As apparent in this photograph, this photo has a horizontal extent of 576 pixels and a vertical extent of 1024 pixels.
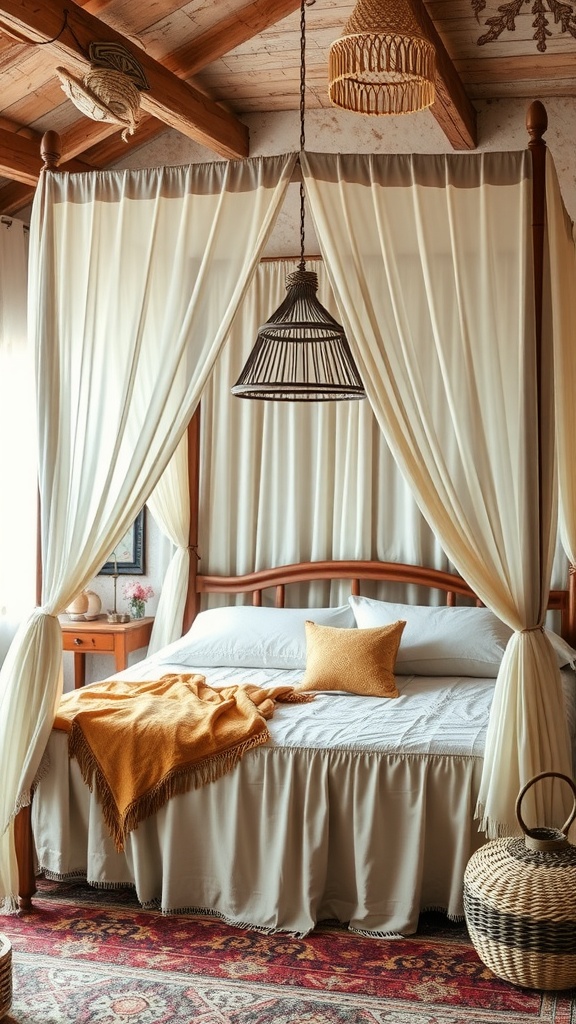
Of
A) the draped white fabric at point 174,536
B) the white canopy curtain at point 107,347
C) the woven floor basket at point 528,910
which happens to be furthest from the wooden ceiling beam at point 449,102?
the woven floor basket at point 528,910

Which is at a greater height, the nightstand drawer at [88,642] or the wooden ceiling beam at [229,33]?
the wooden ceiling beam at [229,33]

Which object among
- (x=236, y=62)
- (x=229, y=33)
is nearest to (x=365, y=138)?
(x=236, y=62)

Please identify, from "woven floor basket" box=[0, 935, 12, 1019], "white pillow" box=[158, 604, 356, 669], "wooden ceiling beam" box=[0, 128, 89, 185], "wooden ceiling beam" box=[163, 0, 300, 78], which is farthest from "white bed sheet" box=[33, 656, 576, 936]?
"wooden ceiling beam" box=[163, 0, 300, 78]

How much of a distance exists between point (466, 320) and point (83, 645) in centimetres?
296

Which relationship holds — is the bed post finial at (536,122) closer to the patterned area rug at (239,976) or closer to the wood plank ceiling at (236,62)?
the wood plank ceiling at (236,62)

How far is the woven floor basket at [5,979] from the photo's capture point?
2738 millimetres

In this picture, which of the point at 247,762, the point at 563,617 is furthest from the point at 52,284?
the point at 563,617

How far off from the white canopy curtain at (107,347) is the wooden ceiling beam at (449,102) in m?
1.16

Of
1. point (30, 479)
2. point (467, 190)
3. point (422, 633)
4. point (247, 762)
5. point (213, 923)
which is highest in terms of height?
point (467, 190)

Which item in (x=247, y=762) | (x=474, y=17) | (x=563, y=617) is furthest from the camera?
(x=563, y=617)

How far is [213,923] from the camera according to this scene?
11.1 feet

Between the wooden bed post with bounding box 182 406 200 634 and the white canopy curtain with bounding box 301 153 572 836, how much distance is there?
7.44 feet

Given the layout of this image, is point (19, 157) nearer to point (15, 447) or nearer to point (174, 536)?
point (15, 447)

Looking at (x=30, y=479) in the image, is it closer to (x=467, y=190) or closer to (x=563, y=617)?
(x=563, y=617)
